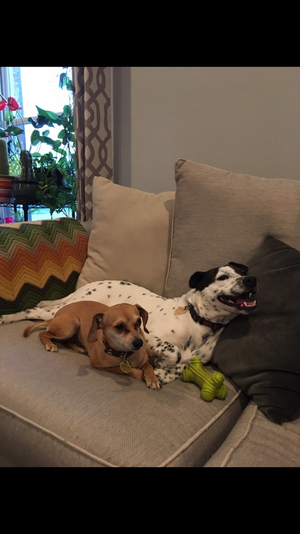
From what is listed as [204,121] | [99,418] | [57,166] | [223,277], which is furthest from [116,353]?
[57,166]

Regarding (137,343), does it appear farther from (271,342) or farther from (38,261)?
(38,261)

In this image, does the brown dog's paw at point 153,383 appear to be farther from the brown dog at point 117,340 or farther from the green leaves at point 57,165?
the green leaves at point 57,165

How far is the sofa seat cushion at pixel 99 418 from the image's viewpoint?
3.04 ft

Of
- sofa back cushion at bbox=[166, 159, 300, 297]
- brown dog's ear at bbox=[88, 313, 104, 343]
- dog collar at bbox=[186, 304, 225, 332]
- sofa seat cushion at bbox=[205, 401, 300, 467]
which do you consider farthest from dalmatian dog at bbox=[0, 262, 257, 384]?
sofa seat cushion at bbox=[205, 401, 300, 467]

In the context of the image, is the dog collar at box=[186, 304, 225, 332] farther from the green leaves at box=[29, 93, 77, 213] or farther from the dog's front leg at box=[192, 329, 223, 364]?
the green leaves at box=[29, 93, 77, 213]

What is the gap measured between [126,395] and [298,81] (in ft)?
6.03

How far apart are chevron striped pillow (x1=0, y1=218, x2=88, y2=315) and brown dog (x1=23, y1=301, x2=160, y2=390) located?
0.36 metres

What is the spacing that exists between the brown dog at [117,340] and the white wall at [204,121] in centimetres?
130

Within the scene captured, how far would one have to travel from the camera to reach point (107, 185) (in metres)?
1.99

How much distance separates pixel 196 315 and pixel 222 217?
452 millimetres

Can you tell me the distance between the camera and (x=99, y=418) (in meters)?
1.00

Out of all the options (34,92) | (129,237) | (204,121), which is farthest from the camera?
(34,92)

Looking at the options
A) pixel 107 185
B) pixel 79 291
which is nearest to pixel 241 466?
pixel 79 291

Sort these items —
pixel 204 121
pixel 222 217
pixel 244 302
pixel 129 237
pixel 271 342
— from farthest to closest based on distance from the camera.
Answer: pixel 204 121 → pixel 129 237 → pixel 222 217 → pixel 244 302 → pixel 271 342
